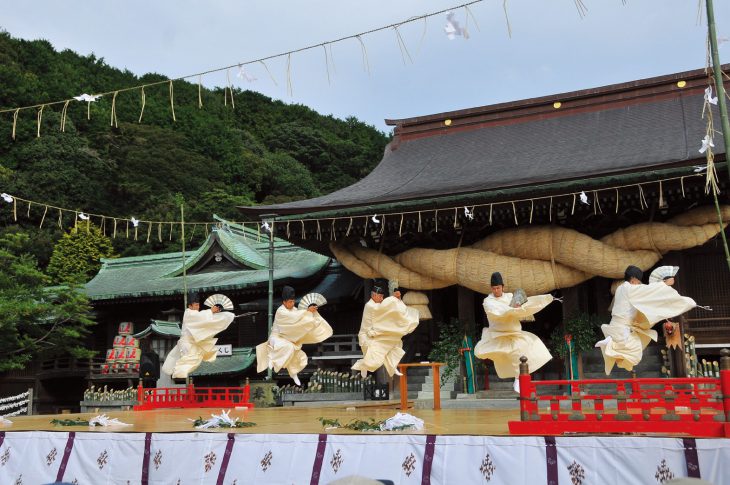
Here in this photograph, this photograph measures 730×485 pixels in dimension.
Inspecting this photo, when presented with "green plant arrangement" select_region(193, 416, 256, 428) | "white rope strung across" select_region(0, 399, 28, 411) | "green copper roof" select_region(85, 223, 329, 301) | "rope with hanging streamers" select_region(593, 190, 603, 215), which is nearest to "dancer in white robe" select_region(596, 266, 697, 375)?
"green plant arrangement" select_region(193, 416, 256, 428)

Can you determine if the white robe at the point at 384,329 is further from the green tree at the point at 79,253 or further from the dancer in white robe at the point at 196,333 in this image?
the green tree at the point at 79,253

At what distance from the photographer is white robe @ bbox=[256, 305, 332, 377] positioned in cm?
1266

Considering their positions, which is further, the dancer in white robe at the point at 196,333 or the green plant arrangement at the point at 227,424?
the dancer in white robe at the point at 196,333

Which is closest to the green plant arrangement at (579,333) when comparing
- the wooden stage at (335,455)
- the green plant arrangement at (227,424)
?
the wooden stage at (335,455)

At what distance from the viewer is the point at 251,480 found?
8148mm

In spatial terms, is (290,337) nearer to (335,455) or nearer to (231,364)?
(335,455)

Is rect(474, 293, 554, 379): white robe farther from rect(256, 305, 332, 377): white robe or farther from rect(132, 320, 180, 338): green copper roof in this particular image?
rect(132, 320, 180, 338): green copper roof

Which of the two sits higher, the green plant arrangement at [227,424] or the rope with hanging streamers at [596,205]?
the rope with hanging streamers at [596,205]

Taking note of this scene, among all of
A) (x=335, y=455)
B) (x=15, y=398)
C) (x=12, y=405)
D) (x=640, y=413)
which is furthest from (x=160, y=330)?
(x=640, y=413)

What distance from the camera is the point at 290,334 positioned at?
503 inches

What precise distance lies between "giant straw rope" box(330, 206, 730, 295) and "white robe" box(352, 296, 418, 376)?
3890 millimetres

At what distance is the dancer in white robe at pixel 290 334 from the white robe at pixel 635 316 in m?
5.14

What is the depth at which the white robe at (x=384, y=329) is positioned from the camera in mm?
11766

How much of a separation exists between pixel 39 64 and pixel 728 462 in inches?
1939
